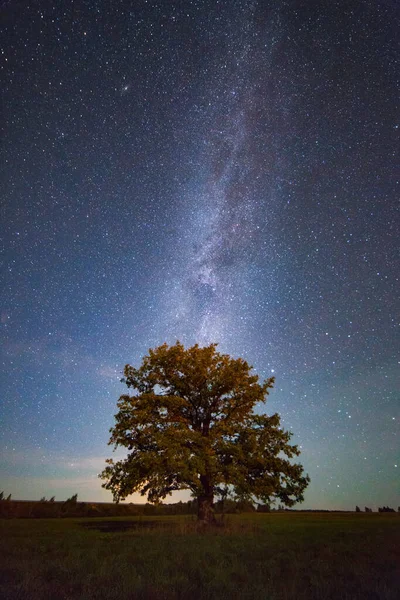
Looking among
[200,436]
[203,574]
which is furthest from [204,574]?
[200,436]

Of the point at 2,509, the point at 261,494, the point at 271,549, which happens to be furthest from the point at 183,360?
the point at 2,509

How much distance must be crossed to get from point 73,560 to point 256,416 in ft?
52.0

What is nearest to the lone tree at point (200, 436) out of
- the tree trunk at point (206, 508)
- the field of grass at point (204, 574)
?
the tree trunk at point (206, 508)

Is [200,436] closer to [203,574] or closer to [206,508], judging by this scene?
[206,508]

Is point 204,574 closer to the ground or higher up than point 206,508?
closer to the ground

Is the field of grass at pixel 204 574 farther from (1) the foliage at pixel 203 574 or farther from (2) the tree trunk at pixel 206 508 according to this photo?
(2) the tree trunk at pixel 206 508

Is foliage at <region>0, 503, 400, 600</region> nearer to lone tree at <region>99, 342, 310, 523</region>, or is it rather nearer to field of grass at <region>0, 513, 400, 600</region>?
field of grass at <region>0, 513, 400, 600</region>

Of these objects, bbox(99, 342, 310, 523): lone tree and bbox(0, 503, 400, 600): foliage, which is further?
bbox(99, 342, 310, 523): lone tree

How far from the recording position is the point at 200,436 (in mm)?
21391

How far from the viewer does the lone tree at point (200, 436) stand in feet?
68.4

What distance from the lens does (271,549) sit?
11812 millimetres

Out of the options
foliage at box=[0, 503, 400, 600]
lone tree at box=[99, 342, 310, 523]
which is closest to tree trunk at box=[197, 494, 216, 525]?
lone tree at box=[99, 342, 310, 523]

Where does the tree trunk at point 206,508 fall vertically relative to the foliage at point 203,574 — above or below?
A: above

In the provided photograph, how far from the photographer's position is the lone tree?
20.8 m
